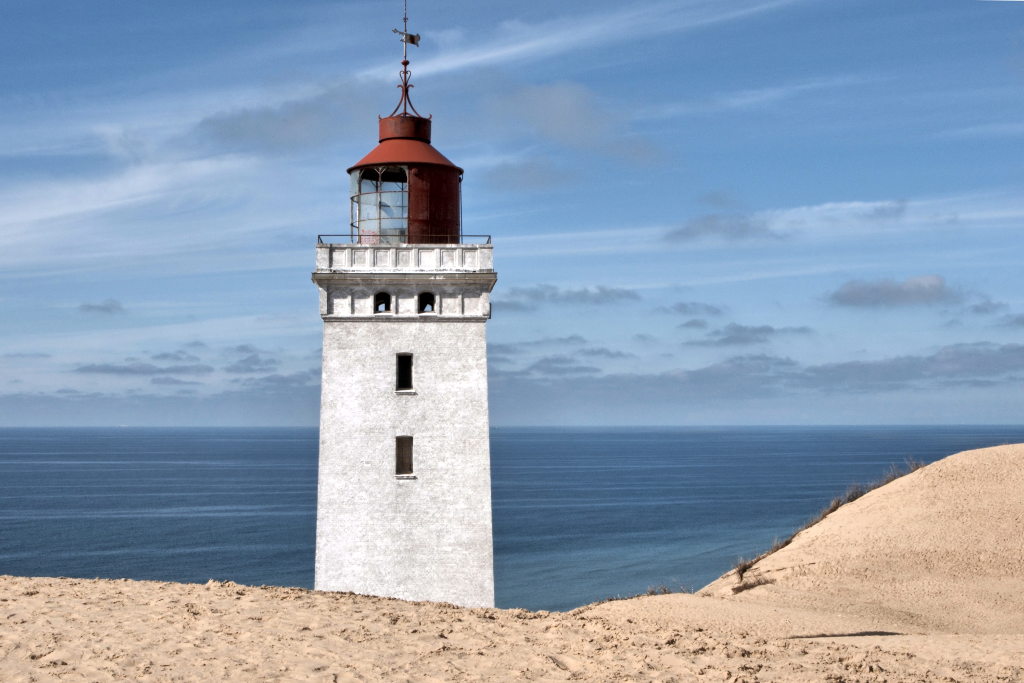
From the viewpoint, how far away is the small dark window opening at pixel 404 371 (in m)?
21.3

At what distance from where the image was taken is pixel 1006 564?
2433 cm

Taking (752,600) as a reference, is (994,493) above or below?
above

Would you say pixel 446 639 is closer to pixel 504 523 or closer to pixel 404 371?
pixel 404 371

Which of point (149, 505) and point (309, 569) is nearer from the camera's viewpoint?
point (309, 569)

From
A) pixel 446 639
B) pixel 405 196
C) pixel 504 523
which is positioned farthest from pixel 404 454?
pixel 504 523

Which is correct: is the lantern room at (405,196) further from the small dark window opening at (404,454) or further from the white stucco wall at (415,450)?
the small dark window opening at (404,454)

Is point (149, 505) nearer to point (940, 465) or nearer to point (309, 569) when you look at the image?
point (309, 569)

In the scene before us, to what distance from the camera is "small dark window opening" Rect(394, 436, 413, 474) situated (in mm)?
21062

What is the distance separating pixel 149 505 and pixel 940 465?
77400 mm

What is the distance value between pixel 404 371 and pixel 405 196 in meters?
3.99

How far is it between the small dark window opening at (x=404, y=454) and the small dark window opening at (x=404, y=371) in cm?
109

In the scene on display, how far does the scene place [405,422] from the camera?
2108 cm

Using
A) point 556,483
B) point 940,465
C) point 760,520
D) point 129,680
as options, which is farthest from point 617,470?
point 129,680

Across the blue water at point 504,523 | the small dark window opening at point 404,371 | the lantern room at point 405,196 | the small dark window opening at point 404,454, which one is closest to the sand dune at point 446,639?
the small dark window opening at point 404,454
